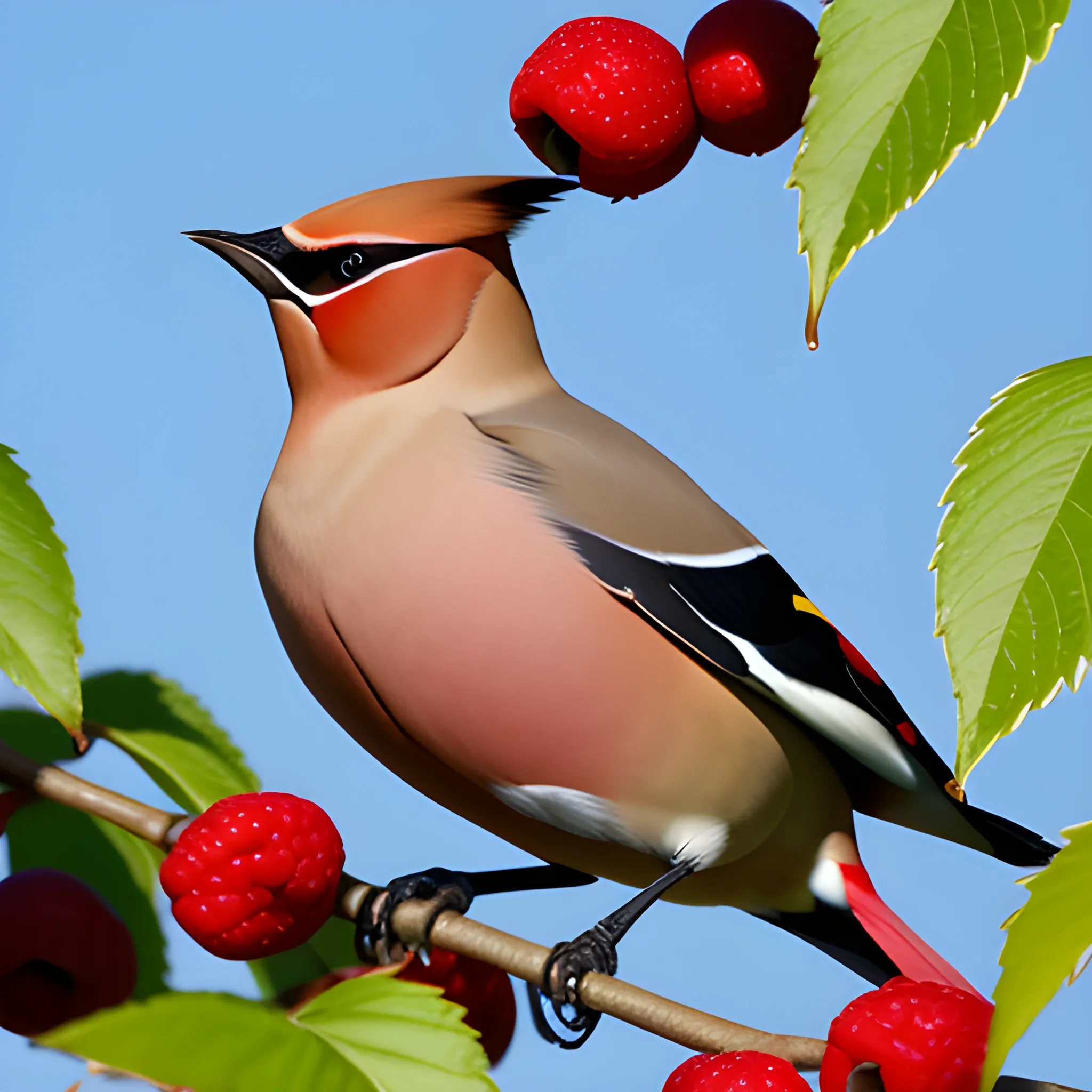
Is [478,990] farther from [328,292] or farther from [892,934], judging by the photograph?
[328,292]

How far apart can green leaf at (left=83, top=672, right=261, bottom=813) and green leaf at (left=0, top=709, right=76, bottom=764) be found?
0.02 meters

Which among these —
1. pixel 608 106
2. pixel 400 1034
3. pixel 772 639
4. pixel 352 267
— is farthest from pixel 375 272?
pixel 400 1034

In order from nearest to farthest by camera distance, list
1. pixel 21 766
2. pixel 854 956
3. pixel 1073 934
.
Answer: pixel 1073 934 < pixel 21 766 < pixel 854 956

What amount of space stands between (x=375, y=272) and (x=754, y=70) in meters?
0.20

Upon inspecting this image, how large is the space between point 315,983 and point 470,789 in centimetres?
12

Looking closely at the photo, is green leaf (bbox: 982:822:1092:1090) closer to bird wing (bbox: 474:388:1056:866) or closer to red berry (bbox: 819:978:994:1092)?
red berry (bbox: 819:978:994:1092)

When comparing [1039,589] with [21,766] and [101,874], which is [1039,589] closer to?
[21,766]

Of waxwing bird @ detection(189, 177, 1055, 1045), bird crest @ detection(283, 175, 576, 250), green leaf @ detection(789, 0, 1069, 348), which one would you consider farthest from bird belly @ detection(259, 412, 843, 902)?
green leaf @ detection(789, 0, 1069, 348)

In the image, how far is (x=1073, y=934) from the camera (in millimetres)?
302

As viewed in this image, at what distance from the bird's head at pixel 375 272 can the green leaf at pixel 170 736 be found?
19 centimetres

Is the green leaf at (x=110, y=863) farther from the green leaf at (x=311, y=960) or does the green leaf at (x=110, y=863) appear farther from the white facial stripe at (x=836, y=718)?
the white facial stripe at (x=836, y=718)

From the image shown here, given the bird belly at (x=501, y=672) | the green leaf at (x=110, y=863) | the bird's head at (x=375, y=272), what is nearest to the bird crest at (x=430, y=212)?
the bird's head at (x=375, y=272)

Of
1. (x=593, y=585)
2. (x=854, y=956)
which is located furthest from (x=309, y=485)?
(x=854, y=956)

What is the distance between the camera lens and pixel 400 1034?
0.44 meters
